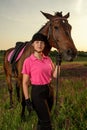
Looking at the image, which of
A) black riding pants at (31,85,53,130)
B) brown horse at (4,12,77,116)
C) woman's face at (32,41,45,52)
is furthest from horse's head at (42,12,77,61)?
black riding pants at (31,85,53,130)

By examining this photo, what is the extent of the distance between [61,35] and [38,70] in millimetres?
1755

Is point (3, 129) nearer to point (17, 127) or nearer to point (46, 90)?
point (17, 127)

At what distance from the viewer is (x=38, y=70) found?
625cm

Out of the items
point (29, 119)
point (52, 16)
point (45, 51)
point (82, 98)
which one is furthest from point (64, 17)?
point (29, 119)

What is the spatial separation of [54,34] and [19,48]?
279 cm

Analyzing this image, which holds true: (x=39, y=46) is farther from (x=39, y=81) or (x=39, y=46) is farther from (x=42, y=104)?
(x=42, y=104)

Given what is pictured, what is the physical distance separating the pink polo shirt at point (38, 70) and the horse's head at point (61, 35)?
3.42ft

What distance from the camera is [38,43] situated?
6.34 meters

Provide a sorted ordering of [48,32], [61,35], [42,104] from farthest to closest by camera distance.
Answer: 1. [48,32]
2. [61,35]
3. [42,104]

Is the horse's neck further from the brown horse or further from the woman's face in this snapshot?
the woman's face

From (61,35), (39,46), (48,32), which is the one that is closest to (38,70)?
(39,46)

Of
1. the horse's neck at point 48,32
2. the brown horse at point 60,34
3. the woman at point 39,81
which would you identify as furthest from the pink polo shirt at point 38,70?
the horse's neck at point 48,32

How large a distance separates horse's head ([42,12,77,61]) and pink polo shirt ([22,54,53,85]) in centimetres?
104

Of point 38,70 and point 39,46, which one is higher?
point 39,46
